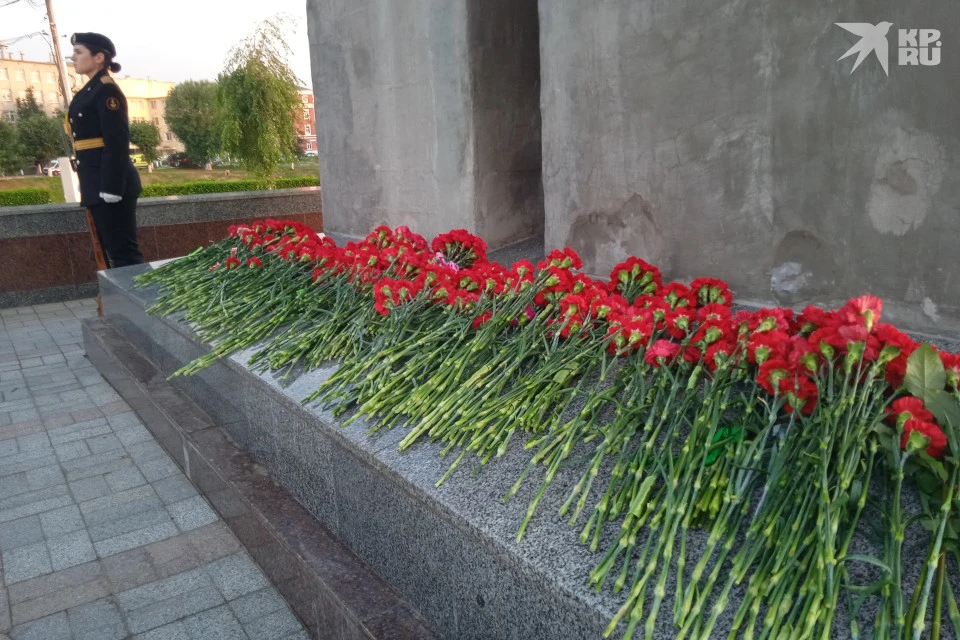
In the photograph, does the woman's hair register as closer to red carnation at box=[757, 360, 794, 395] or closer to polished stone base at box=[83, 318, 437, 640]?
polished stone base at box=[83, 318, 437, 640]

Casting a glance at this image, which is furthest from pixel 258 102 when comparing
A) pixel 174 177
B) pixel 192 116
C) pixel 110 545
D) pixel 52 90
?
pixel 52 90

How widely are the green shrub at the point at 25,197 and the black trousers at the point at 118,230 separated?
27.1ft

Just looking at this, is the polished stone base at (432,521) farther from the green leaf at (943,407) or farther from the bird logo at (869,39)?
the bird logo at (869,39)

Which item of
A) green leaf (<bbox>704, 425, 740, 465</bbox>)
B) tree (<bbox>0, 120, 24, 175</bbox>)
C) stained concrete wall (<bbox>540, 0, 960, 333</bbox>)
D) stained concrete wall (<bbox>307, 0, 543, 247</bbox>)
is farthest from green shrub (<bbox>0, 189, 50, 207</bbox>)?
tree (<bbox>0, 120, 24, 175</bbox>)

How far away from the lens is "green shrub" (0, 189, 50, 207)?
12.5m

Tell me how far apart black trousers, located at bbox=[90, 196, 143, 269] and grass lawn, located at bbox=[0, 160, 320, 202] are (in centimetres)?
677

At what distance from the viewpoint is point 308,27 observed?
17.7 ft

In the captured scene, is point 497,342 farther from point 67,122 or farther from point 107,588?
point 67,122

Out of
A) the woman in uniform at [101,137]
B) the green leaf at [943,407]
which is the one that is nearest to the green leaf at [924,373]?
the green leaf at [943,407]

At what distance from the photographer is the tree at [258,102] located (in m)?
11.2

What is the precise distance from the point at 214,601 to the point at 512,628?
1373 mm

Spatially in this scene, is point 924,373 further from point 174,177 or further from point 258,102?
point 174,177

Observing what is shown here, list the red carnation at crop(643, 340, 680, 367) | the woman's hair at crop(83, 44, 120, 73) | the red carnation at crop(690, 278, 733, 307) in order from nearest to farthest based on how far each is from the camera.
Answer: the red carnation at crop(643, 340, 680, 367) < the red carnation at crop(690, 278, 733, 307) < the woman's hair at crop(83, 44, 120, 73)

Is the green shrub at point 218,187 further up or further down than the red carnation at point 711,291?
further up
